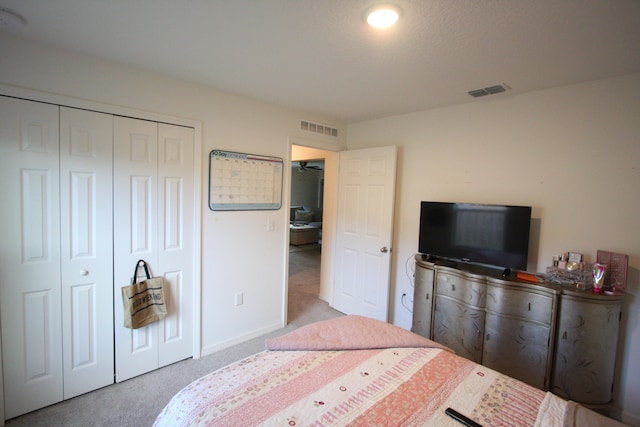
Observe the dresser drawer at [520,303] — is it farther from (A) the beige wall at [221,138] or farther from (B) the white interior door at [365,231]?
(A) the beige wall at [221,138]

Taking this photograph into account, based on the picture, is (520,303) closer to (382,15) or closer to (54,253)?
(382,15)

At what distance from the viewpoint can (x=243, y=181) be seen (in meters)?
2.75

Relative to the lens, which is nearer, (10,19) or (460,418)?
(460,418)

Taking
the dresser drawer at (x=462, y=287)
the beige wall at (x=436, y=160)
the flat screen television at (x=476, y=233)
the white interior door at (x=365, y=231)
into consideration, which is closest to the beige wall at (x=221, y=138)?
the beige wall at (x=436, y=160)

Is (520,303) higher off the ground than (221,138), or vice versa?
(221,138)

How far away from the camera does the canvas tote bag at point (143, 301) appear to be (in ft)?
7.00

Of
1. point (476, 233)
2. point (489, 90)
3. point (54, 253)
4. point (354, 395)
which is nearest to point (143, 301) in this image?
point (54, 253)

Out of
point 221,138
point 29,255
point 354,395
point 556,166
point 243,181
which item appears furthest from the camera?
point 243,181

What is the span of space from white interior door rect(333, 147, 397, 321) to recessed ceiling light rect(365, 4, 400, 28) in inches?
67.7

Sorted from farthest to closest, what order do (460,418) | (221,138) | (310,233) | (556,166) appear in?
(310,233) → (221,138) → (556,166) → (460,418)

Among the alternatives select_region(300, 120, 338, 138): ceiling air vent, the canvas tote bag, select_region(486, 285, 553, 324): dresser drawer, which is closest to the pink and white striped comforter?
select_region(486, 285, 553, 324): dresser drawer

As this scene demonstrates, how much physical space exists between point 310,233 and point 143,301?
5852mm

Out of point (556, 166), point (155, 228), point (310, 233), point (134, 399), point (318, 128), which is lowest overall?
point (134, 399)

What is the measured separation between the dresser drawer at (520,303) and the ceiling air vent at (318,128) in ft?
7.56
